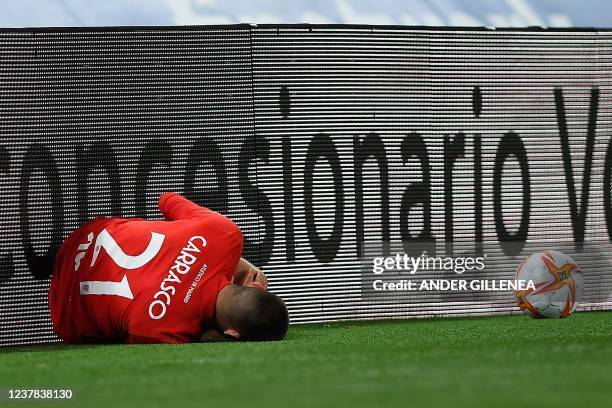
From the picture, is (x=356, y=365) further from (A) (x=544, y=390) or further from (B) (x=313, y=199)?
(B) (x=313, y=199)

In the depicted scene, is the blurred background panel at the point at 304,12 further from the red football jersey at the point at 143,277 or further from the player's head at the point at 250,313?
the player's head at the point at 250,313

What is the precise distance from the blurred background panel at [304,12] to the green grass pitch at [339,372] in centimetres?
466

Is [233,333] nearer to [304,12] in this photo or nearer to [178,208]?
[178,208]

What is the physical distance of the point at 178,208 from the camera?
6.09 m

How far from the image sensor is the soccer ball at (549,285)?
6832mm

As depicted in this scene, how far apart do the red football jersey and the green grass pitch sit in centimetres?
23

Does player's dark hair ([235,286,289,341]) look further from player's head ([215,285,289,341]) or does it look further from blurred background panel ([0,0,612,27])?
blurred background panel ([0,0,612,27])

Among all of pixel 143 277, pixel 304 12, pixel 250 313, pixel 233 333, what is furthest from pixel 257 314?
pixel 304 12

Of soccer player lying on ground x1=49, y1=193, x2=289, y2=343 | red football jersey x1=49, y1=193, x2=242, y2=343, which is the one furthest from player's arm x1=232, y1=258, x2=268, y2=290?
red football jersey x1=49, y1=193, x2=242, y2=343

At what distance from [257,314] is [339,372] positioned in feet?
5.17

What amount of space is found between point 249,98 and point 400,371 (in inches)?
140

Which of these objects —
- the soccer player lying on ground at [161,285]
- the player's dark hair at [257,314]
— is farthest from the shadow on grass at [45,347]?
the player's dark hair at [257,314]

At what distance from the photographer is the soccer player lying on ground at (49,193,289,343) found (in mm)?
5270

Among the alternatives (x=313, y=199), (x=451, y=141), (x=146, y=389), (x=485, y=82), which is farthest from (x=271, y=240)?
(x=146, y=389)
